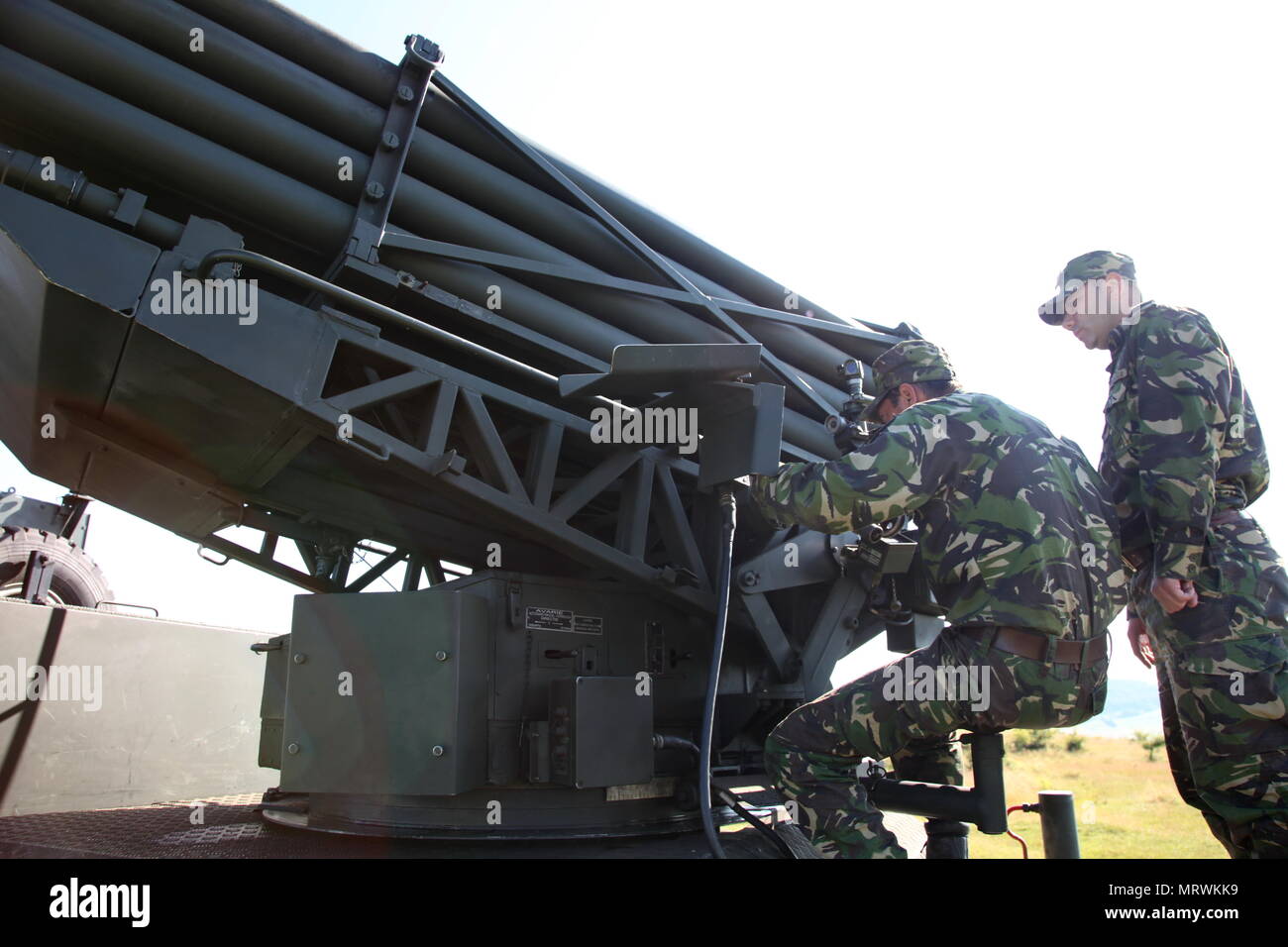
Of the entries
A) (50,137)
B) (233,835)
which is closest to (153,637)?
(233,835)

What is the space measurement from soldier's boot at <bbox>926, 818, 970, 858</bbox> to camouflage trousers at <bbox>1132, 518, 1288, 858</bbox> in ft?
2.08

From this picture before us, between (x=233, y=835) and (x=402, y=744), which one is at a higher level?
(x=402, y=744)

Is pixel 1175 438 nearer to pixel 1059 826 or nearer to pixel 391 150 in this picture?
pixel 1059 826

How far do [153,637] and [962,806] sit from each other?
3604 millimetres

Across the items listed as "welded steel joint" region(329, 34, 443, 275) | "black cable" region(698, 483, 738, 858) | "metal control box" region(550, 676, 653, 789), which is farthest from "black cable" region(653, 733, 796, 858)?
"welded steel joint" region(329, 34, 443, 275)

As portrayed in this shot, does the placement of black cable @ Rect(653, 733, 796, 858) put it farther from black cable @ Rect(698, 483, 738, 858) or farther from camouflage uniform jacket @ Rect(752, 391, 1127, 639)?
camouflage uniform jacket @ Rect(752, 391, 1127, 639)

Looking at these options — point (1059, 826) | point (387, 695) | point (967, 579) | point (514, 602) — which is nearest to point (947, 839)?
point (1059, 826)

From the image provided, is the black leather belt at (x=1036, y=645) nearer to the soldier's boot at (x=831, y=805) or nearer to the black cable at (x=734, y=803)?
the soldier's boot at (x=831, y=805)

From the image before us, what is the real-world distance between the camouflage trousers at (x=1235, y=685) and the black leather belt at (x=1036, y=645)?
346 millimetres

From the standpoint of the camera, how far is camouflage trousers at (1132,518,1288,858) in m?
2.23

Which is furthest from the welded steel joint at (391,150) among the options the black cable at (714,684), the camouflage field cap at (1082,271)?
the camouflage field cap at (1082,271)
